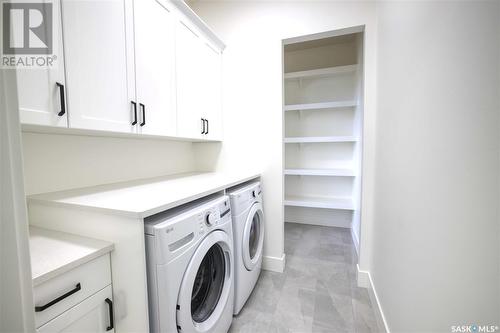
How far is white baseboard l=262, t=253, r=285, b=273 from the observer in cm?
202

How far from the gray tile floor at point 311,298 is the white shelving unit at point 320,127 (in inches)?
28.9

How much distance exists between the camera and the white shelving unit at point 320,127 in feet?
9.50

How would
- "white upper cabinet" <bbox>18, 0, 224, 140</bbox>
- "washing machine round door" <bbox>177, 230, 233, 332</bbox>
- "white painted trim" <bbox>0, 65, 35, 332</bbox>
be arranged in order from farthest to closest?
"washing machine round door" <bbox>177, 230, 233, 332</bbox>, "white upper cabinet" <bbox>18, 0, 224, 140</bbox>, "white painted trim" <bbox>0, 65, 35, 332</bbox>

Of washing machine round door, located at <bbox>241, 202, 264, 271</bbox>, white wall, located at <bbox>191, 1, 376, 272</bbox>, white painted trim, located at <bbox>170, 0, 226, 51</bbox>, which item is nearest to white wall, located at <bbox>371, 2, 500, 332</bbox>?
white wall, located at <bbox>191, 1, 376, 272</bbox>

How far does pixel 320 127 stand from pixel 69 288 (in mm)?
3046

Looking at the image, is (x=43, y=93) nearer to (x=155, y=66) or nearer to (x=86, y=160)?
(x=86, y=160)

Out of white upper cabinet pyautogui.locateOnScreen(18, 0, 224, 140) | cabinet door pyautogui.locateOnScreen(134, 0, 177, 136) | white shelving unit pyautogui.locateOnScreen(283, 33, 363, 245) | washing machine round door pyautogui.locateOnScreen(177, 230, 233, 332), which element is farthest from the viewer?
white shelving unit pyautogui.locateOnScreen(283, 33, 363, 245)

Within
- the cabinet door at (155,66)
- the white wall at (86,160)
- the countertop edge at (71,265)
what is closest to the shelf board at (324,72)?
the cabinet door at (155,66)

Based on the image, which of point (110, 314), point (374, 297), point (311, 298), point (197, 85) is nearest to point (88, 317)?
point (110, 314)

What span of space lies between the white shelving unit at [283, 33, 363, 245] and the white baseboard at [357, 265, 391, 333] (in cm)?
106

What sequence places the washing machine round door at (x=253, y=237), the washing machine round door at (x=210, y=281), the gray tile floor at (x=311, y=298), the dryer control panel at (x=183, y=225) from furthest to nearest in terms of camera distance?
the washing machine round door at (x=253, y=237) < the gray tile floor at (x=311, y=298) < the washing machine round door at (x=210, y=281) < the dryer control panel at (x=183, y=225)

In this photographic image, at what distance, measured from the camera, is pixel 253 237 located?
72.9 inches

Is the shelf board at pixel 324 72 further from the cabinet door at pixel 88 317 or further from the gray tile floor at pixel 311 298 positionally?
the cabinet door at pixel 88 317

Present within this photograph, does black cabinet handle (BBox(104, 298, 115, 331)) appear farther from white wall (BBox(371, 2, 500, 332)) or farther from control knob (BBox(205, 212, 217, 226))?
white wall (BBox(371, 2, 500, 332))
